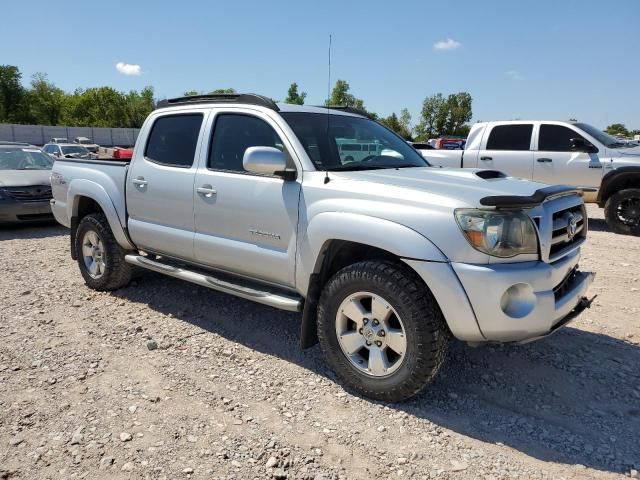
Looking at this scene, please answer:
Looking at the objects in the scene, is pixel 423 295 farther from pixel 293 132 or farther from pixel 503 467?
pixel 293 132

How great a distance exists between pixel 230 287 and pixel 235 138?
1.18m

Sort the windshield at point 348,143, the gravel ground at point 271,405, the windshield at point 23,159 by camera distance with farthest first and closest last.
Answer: the windshield at point 23,159, the windshield at point 348,143, the gravel ground at point 271,405

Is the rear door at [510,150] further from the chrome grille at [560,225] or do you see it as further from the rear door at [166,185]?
the rear door at [166,185]

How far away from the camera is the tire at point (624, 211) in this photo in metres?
8.23

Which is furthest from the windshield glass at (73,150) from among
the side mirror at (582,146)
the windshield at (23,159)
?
the side mirror at (582,146)

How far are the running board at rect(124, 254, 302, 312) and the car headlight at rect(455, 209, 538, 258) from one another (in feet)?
4.19

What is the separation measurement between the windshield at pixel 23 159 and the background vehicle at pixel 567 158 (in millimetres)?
7785

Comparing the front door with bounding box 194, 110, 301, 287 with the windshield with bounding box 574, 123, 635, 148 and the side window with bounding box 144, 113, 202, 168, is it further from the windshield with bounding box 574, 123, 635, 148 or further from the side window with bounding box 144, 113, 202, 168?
the windshield with bounding box 574, 123, 635, 148

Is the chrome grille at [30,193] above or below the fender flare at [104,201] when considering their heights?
below

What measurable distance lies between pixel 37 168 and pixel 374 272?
920 cm

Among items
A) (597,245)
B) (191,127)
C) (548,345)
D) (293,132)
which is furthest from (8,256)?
(597,245)

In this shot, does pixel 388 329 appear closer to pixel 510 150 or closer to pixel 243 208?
pixel 243 208

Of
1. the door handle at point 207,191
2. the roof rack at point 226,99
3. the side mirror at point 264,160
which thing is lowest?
the door handle at point 207,191

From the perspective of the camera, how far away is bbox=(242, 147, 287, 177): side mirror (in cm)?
322
